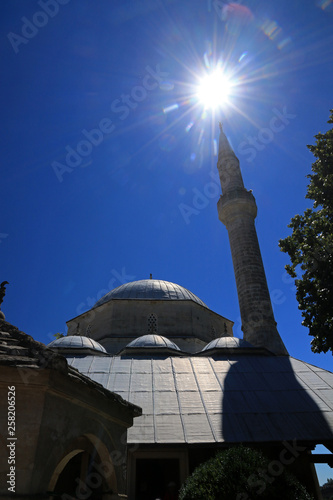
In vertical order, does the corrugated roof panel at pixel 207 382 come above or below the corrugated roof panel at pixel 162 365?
below

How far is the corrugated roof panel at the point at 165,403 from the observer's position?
8422 millimetres

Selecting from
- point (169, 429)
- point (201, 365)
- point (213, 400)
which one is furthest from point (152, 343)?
point (169, 429)

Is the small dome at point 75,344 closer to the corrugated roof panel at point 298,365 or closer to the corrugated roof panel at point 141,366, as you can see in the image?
the corrugated roof panel at point 141,366

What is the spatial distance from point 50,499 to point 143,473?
8.03 meters

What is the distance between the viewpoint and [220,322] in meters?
19.2

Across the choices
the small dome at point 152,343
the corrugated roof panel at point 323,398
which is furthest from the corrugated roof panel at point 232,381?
the small dome at point 152,343

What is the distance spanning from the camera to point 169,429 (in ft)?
25.3

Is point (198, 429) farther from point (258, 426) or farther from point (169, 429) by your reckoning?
point (258, 426)

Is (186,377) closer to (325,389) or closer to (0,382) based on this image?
(325,389)

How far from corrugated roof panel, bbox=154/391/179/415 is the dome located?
916 centimetres

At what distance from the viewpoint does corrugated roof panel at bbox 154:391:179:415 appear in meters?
8.42

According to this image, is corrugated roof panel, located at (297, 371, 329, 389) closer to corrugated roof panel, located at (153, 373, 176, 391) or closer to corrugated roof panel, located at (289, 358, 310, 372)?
corrugated roof panel, located at (289, 358, 310, 372)

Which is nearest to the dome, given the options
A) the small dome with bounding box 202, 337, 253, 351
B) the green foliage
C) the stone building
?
the small dome with bounding box 202, 337, 253, 351

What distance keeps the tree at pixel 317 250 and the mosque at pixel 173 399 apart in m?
2.31
